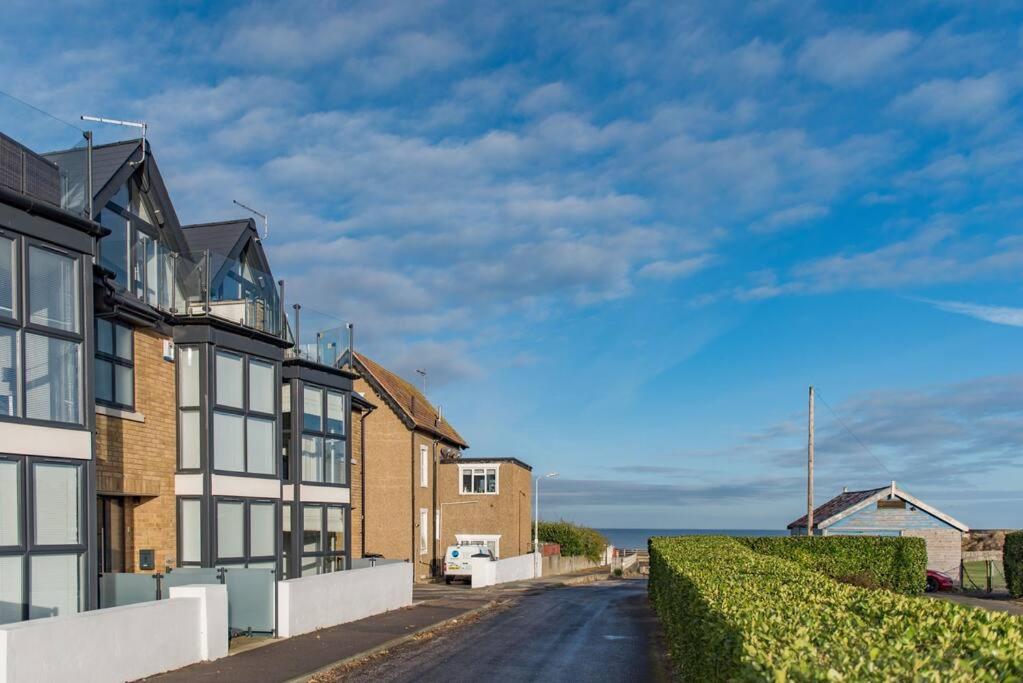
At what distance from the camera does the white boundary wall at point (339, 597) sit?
17.4 metres

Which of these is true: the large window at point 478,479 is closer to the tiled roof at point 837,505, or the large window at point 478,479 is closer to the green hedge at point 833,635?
the tiled roof at point 837,505

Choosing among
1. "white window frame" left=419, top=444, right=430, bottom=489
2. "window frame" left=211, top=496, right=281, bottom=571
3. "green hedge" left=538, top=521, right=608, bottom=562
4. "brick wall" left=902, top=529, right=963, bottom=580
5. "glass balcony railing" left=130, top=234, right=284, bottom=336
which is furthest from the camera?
"green hedge" left=538, top=521, right=608, bottom=562

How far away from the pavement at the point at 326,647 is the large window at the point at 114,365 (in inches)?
186

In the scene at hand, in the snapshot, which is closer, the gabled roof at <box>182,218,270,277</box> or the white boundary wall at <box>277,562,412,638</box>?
the white boundary wall at <box>277,562,412,638</box>

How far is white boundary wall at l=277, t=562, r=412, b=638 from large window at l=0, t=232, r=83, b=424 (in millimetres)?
5703

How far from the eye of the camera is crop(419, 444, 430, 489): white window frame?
137ft

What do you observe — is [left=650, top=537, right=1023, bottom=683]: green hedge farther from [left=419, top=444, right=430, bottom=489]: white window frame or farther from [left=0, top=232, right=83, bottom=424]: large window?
[left=419, top=444, right=430, bottom=489]: white window frame

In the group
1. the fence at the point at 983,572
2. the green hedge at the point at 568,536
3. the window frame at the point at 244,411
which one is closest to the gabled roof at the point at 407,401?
the green hedge at the point at 568,536

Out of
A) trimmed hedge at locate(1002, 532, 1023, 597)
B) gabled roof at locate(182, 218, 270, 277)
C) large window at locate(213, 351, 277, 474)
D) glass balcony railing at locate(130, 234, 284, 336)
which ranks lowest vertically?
trimmed hedge at locate(1002, 532, 1023, 597)

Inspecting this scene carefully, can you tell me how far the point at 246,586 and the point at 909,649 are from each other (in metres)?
13.6

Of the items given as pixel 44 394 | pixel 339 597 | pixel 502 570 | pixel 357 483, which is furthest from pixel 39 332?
pixel 502 570

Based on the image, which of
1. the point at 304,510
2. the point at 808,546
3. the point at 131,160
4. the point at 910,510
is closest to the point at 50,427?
the point at 131,160

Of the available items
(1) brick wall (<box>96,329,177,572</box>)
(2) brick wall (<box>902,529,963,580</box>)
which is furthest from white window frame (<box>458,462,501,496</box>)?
(1) brick wall (<box>96,329,177,572</box>)

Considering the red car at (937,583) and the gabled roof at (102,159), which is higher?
the gabled roof at (102,159)
